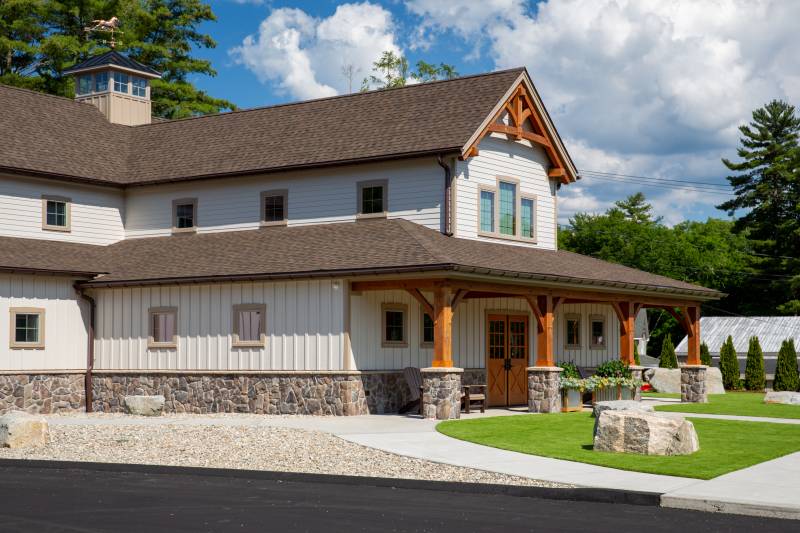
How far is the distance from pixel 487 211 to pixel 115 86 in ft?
50.0

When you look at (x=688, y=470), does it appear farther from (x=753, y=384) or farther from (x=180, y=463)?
(x=753, y=384)

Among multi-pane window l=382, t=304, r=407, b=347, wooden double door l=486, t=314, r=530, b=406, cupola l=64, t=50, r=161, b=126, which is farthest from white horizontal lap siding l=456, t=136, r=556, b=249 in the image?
cupola l=64, t=50, r=161, b=126

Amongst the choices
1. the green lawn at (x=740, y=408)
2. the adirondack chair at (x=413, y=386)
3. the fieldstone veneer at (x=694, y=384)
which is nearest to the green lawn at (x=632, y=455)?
the adirondack chair at (x=413, y=386)

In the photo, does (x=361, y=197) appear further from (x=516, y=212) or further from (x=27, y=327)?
(x=27, y=327)

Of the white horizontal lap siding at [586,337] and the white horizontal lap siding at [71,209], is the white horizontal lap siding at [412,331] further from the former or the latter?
the white horizontal lap siding at [71,209]

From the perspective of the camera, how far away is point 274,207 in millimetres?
30359

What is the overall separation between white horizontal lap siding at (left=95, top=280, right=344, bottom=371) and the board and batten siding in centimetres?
66

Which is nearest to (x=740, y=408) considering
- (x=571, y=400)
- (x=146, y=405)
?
(x=571, y=400)

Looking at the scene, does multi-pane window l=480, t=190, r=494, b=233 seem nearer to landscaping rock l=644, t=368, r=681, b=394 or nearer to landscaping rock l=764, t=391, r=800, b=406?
landscaping rock l=764, t=391, r=800, b=406

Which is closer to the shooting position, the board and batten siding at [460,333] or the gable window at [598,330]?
the board and batten siding at [460,333]

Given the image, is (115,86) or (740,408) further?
(115,86)

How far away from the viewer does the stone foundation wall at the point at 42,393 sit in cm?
2706

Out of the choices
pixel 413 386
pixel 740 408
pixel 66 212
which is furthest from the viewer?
pixel 66 212

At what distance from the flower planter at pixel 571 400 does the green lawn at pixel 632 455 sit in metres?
1.53
